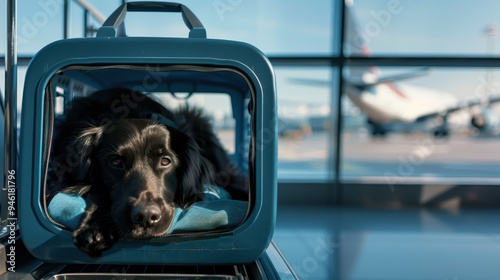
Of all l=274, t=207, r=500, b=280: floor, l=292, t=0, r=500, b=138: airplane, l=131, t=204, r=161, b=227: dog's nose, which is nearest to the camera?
l=131, t=204, r=161, b=227: dog's nose

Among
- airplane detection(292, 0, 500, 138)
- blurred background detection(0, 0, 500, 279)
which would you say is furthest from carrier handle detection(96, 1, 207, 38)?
airplane detection(292, 0, 500, 138)

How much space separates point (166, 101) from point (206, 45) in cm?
91

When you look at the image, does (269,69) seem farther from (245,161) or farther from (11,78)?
(245,161)

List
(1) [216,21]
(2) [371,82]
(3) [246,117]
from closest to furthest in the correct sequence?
1. (3) [246,117]
2. (1) [216,21]
3. (2) [371,82]

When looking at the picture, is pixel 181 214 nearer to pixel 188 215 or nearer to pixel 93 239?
pixel 188 215

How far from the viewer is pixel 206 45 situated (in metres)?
1.12

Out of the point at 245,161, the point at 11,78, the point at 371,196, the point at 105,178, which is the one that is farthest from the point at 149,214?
the point at 371,196

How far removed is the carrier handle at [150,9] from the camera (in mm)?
1219

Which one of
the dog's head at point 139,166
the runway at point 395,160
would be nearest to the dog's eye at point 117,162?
the dog's head at point 139,166

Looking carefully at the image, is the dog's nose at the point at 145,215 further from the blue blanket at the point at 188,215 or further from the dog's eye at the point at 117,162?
the dog's eye at the point at 117,162

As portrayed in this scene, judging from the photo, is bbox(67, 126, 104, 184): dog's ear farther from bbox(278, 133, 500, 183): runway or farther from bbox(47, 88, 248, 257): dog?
bbox(278, 133, 500, 183): runway

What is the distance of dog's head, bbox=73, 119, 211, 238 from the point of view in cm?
120

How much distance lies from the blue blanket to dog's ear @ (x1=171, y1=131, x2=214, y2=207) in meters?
0.19

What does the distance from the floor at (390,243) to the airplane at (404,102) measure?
9.89 metres
